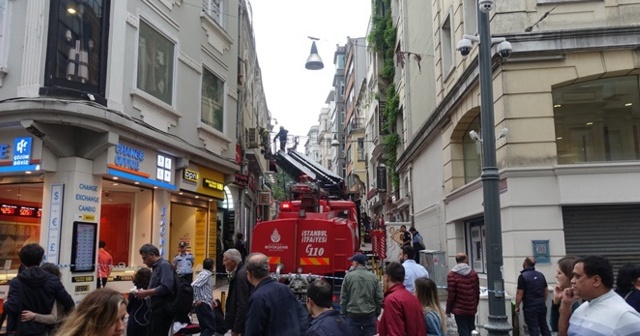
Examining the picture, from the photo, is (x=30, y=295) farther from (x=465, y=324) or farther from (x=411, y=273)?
(x=465, y=324)

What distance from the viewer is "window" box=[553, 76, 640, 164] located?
12.3 metres

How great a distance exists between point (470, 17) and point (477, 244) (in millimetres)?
6593

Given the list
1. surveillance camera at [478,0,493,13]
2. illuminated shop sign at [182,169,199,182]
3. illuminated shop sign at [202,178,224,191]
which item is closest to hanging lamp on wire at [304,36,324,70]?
illuminated shop sign at [202,178,224,191]

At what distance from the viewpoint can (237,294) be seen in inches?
277

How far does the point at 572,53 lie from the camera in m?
12.1

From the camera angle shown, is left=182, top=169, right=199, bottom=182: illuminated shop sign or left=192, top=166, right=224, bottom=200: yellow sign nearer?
left=182, top=169, right=199, bottom=182: illuminated shop sign

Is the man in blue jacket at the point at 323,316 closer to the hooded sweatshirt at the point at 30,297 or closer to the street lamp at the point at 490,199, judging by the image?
the hooded sweatshirt at the point at 30,297

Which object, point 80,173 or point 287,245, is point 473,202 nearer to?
point 287,245

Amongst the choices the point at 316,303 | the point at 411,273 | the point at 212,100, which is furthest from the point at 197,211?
the point at 316,303

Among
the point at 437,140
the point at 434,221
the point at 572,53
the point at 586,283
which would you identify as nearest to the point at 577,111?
the point at 572,53

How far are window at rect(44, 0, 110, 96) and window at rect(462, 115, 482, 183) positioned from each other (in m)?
10.5

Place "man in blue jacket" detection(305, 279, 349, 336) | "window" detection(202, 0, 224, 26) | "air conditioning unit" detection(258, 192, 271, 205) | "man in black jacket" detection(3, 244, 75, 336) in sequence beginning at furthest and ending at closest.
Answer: "air conditioning unit" detection(258, 192, 271, 205) → "window" detection(202, 0, 224, 26) → "man in black jacket" detection(3, 244, 75, 336) → "man in blue jacket" detection(305, 279, 349, 336)

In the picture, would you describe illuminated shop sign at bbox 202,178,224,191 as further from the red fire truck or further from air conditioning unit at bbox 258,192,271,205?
air conditioning unit at bbox 258,192,271,205

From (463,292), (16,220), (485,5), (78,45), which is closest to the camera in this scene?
(485,5)
